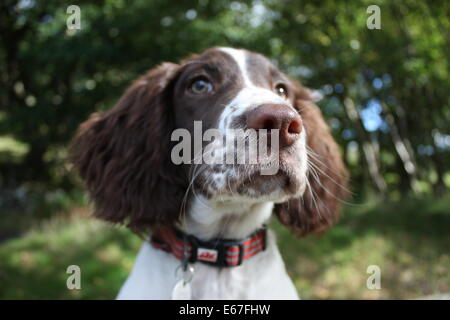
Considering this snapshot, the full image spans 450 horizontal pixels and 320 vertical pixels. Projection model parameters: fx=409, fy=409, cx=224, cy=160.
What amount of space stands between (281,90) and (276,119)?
2.85ft

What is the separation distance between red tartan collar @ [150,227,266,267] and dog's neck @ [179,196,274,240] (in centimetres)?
3

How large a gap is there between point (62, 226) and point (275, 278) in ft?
17.4

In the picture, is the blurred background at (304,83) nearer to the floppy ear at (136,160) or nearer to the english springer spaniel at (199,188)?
the floppy ear at (136,160)

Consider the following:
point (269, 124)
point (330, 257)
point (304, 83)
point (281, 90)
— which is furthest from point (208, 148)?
point (304, 83)

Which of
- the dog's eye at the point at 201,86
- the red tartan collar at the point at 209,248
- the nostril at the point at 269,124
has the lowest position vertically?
the red tartan collar at the point at 209,248

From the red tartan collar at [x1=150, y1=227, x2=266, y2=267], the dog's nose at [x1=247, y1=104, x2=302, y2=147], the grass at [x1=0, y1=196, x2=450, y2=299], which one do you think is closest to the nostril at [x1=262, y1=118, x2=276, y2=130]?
the dog's nose at [x1=247, y1=104, x2=302, y2=147]

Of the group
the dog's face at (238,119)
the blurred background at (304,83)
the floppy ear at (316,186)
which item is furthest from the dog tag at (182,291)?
the blurred background at (304,83)

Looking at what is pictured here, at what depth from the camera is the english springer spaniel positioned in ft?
5.43

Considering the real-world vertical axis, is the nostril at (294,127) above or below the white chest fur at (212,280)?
above

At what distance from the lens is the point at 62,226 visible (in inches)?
253

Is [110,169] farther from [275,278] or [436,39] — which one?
[436,39]

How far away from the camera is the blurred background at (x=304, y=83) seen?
14.7ft
